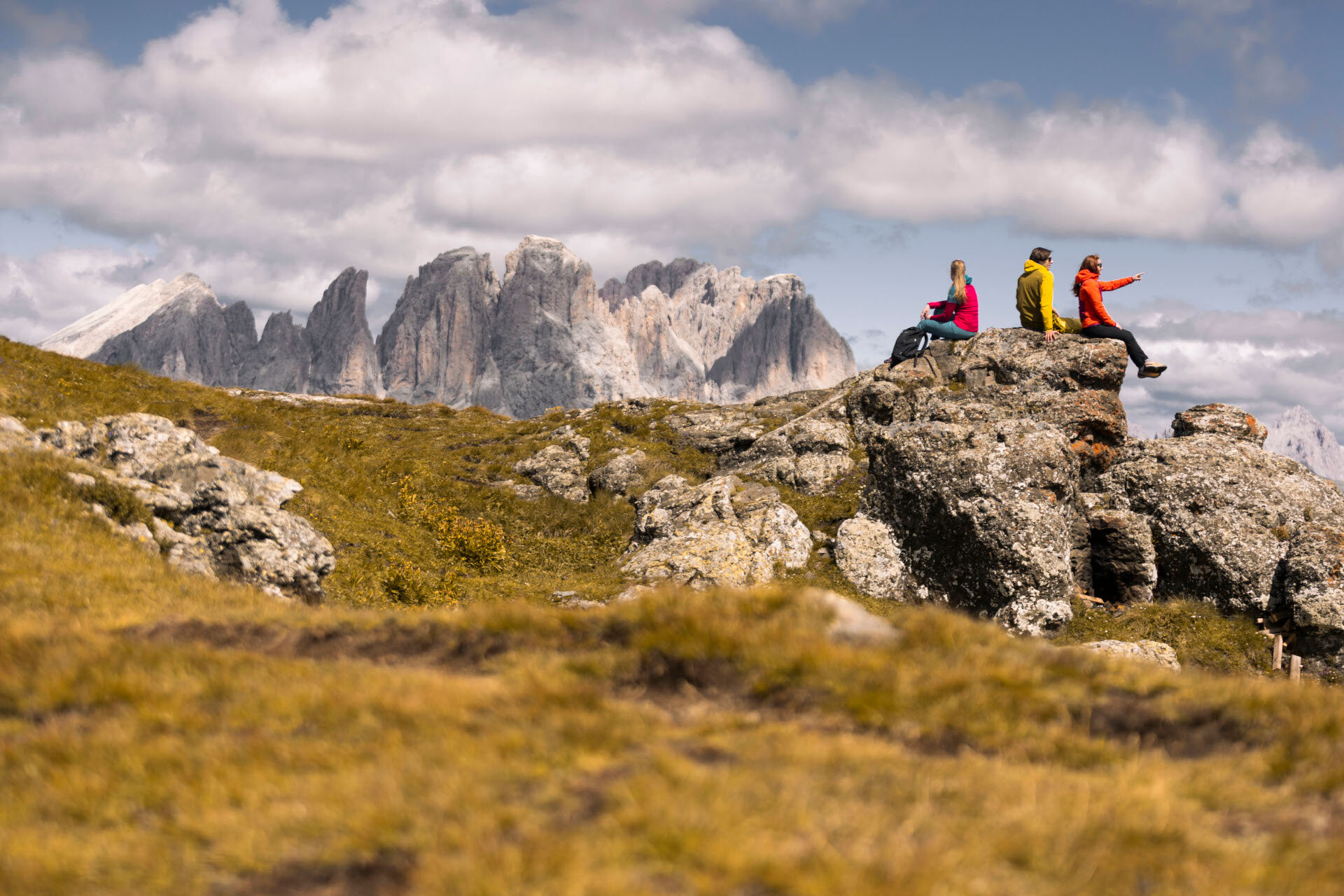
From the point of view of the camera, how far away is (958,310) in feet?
115

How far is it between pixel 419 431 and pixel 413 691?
140 feet

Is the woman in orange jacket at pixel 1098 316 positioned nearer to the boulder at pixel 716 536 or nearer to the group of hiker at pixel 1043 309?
the group of hiker at pixel 1043 309

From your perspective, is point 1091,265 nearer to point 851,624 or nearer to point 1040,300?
point 1040,300

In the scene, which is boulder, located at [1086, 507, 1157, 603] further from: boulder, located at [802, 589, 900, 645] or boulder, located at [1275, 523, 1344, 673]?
boulder, located at [802, 589, 900, 645]

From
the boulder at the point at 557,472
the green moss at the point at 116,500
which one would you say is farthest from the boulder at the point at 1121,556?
the green moss at the point at 116,500

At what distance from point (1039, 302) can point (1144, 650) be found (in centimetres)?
1597

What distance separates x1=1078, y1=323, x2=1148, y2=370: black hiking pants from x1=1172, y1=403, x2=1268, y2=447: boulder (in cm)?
347

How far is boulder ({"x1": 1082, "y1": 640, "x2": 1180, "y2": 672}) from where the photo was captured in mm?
20172

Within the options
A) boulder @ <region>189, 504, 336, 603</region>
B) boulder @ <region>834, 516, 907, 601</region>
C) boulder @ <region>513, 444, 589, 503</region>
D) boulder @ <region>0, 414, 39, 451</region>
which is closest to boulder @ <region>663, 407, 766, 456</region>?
boulder @ <region>513, 444, 589, 503</region>

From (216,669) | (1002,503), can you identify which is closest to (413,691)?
(216,669)

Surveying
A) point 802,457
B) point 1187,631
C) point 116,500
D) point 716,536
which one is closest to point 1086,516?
point 1187,631

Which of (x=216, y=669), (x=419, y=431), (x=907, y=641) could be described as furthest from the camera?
(x=419, y=431)

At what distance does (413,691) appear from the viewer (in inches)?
291

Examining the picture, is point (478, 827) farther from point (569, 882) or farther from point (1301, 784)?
point (1301, 784)
